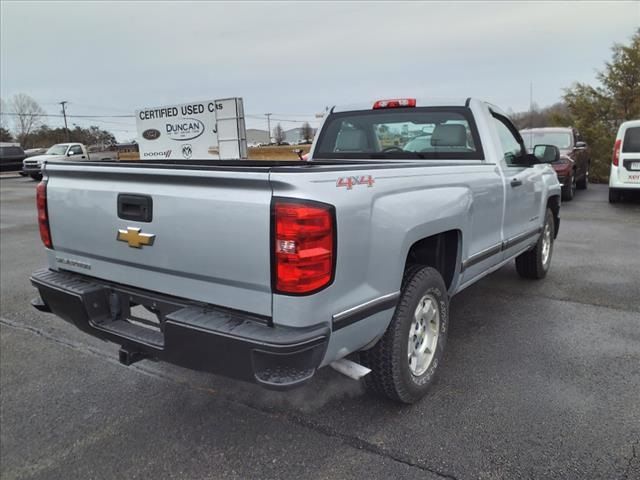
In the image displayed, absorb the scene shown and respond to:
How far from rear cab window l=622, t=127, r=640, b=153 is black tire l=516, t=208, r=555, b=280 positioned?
640cm

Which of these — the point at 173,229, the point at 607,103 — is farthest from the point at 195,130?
the point at 607,103

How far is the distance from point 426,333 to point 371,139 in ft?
6.79

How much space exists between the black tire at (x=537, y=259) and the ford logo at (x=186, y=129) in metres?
9.51

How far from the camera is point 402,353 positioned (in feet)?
9.03

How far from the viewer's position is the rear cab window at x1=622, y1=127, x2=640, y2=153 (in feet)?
34.1

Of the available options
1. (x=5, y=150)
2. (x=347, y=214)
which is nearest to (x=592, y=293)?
(x=347, y=214)

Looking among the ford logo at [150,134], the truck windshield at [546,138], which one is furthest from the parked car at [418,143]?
the ford logo at [150,134]

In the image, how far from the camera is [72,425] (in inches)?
115

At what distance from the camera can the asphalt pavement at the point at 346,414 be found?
2.49m

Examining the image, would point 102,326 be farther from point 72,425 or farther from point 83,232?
point 72,425

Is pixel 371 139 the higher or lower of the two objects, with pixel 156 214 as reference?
higher

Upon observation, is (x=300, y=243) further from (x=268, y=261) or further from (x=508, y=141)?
(x=508, y=141)

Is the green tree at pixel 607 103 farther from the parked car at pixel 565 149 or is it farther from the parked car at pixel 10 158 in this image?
the parked car at pixel 10 158

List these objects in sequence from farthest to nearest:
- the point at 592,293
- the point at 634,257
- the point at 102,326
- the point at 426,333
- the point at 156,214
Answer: the point at 634,257 → the point at 592,293 → the point at 426,333 → the point at 102,326 → the point at 156,214
